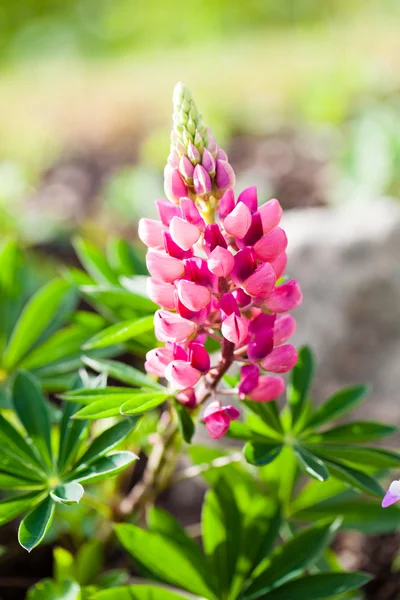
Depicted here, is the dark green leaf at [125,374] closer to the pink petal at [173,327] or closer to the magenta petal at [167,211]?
the pink petal at [173,327]

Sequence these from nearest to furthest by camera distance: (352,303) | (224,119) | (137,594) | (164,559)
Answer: (137,594) < (164,559) < (352,303) < (224,119)

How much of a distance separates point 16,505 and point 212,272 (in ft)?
1.57

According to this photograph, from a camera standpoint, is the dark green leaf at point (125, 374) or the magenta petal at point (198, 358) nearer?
the magenta petal at point (198, 358)

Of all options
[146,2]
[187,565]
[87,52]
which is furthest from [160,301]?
[146,2]

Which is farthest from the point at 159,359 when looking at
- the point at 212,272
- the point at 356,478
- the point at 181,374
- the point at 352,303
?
the point at 352,303

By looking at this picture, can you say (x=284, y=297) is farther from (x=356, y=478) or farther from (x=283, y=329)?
(x=356, y=478)

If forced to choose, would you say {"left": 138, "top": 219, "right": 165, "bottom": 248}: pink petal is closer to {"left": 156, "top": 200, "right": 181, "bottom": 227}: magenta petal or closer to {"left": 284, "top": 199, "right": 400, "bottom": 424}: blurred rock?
{"left": 156, "top": 200, "right": 181, "bottom": 227}: magenta petal

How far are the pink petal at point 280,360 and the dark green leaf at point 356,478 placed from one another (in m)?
0.21

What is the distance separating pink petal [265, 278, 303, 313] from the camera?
102cm

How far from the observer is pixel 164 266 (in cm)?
98

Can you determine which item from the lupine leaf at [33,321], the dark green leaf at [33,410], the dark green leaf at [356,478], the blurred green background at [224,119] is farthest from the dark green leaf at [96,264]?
the blurred green background at [224,119]

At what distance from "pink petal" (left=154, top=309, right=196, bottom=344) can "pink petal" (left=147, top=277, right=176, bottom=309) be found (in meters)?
0.03

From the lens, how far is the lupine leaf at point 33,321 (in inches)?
58.3

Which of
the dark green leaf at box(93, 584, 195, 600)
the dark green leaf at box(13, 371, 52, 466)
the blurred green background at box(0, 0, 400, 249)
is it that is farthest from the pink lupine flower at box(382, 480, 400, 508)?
the blurred green background at box(0, 0, 400, 249)
